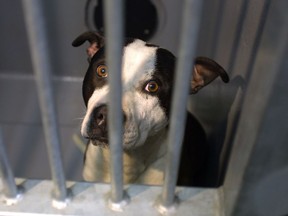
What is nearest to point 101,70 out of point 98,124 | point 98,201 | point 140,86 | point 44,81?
point 140,86

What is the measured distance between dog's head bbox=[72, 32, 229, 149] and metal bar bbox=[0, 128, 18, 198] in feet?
1.54

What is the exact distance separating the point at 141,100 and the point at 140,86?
42 millimetres

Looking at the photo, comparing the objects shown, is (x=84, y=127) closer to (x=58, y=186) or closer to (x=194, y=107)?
(x=58, y=186)

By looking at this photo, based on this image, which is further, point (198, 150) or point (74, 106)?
point (74, 106)

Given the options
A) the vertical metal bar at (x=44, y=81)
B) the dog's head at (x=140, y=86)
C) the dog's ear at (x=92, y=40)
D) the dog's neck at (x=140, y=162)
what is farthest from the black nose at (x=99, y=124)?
the vertical metal bar at (x=44, y=81)

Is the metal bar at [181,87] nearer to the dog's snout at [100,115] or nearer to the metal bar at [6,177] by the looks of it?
the metal bar at [6,177]

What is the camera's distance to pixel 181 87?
1.69 ft

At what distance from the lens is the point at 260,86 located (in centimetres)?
51

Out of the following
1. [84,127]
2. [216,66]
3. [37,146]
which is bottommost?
[37,146]

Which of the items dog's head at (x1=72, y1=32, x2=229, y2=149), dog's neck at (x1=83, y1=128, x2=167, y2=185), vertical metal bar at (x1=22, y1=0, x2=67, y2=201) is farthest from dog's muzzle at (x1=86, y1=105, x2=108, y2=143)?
vertical metal bar at (x1=22, y1=0, x2=67, y2=201)

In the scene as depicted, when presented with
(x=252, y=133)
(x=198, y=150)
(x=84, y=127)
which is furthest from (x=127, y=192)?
(x=198, y=150)

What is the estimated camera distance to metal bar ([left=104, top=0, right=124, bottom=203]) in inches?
17.7

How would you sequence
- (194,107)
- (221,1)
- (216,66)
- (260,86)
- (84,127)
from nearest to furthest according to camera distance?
1. (260,86)
2. (84,127)
3. (216,66)
4. (221,1)
5. (194,107)

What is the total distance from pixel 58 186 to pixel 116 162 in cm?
11
